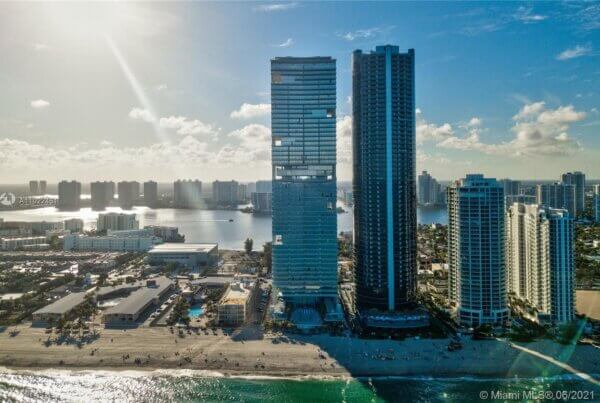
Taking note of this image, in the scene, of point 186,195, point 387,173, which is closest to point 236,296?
point 387,173

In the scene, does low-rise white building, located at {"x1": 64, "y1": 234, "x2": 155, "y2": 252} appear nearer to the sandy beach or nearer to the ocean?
the ocean

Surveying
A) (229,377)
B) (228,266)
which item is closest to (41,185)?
(228,266)

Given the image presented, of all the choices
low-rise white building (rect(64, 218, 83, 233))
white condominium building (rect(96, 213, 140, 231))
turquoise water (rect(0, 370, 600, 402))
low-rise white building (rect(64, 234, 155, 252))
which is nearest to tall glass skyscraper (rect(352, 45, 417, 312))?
turquoise water (rect(0, 370, 600, 402))

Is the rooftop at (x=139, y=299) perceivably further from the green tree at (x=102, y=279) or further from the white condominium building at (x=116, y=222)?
the white condominium building at (x=116, y=222)

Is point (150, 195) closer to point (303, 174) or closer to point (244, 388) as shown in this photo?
point (303, 174)

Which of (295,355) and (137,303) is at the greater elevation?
(137,303)

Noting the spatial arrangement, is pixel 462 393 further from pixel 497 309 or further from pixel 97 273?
pixel 97 273
